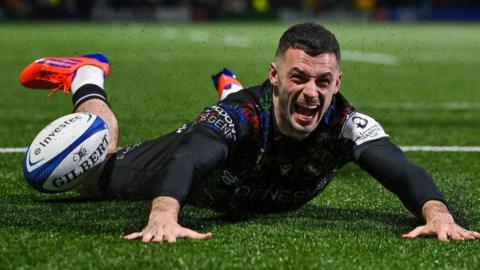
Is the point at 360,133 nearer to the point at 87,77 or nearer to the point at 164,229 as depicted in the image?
the point at 164,229

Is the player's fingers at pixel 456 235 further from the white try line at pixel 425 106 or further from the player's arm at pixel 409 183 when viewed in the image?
the white try line at pixel 425 106

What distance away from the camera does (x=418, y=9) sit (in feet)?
138

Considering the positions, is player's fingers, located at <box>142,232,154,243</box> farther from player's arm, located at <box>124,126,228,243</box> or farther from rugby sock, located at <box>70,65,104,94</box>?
rugby sock, located at <box>70,65,104,94</box>

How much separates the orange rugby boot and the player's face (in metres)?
2.10

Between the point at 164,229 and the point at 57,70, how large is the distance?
8.31 ft

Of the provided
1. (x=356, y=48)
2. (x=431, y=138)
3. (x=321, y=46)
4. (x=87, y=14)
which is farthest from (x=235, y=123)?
(x=87, y=14)

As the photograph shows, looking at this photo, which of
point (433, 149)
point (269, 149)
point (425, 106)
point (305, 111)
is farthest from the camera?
point (425, 106)

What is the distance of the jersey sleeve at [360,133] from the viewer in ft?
14.4

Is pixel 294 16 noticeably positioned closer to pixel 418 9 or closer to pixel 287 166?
pixel 418 9

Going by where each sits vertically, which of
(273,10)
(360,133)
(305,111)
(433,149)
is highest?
(305,111)

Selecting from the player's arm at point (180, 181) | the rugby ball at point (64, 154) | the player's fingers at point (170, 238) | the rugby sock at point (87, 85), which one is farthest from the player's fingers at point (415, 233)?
the rugby sock at point (87, 85)

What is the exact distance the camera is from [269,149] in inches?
173

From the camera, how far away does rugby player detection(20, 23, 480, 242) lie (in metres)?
4.08

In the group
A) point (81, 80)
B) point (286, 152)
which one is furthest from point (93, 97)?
point (286, 152)
